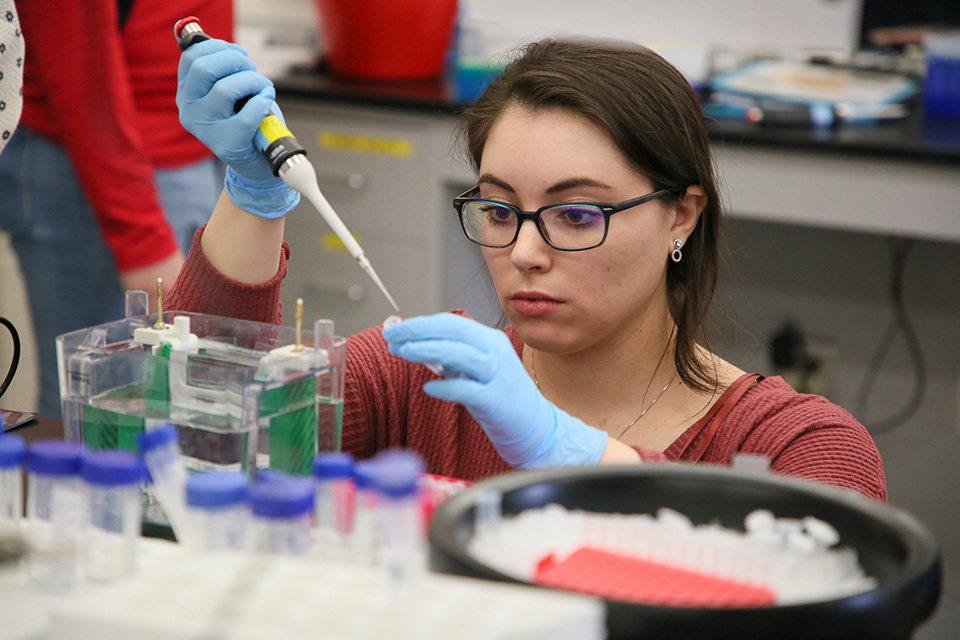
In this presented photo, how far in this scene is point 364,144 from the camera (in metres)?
2.62

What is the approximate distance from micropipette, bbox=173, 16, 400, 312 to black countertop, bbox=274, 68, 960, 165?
1.28 metres

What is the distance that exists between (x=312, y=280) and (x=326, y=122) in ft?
1.39

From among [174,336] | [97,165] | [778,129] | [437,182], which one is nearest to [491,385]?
[174,336]

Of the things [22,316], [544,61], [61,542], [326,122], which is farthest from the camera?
[22,316]

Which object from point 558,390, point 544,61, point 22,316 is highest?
point 544,61

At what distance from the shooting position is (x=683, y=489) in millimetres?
690

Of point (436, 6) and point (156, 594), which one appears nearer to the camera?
point (156, 594)

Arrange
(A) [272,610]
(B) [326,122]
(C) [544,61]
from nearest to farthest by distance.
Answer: (A) [272,610] → (C) [544,61] → (B) [326,122]

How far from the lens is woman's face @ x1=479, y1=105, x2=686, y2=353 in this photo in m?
1.20

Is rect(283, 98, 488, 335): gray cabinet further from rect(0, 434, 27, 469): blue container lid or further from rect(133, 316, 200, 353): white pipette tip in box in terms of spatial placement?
rect(0, 434, 27, 469): blue container lid

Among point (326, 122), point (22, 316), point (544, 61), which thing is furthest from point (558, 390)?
point (22, 316)

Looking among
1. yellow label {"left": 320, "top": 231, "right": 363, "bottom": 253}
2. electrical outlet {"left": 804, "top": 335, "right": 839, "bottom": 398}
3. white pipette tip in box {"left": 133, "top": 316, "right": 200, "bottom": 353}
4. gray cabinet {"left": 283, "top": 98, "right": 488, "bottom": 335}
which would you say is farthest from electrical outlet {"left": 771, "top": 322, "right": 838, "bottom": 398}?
white pipette tip in box {"left": 133, "top": 316, "right": 200, "bottom": 353}

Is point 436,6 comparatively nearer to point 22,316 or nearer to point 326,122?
point 326,122

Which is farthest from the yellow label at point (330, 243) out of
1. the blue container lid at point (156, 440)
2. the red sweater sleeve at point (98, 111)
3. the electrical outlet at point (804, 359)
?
the blue container lid at point (156, 440)
